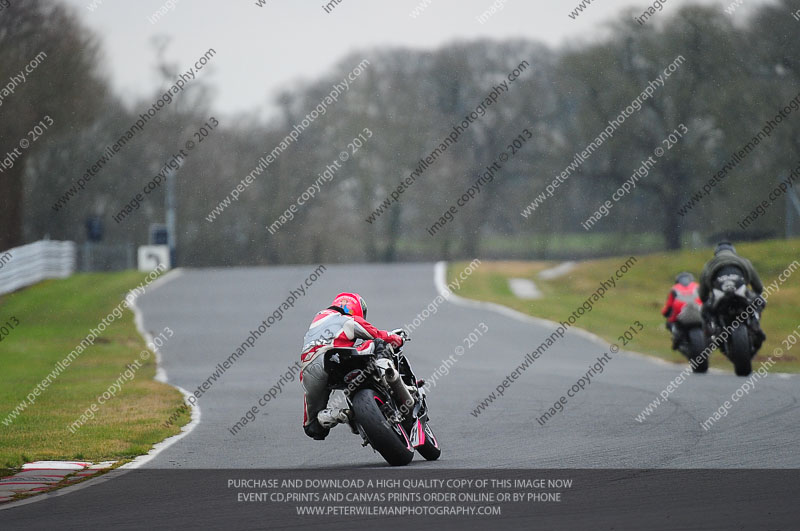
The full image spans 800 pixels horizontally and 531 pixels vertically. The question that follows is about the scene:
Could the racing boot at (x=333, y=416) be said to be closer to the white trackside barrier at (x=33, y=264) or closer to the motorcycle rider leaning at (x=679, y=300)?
the motorcycle rider leaning at (x=679, y=300)

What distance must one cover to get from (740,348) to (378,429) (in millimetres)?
8723

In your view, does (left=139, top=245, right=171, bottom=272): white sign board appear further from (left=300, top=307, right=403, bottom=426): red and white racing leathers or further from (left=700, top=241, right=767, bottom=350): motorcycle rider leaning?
(left=300, top=307, right=403, bottom=426): red and white racing leathers

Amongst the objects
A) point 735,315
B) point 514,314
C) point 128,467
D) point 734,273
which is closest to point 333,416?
point 128,467

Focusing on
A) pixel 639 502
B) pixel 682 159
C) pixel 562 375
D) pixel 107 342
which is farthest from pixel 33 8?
pixel 639 502

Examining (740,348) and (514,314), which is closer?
(740,348)

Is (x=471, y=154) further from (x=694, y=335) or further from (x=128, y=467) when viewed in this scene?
(x=128, y=467)

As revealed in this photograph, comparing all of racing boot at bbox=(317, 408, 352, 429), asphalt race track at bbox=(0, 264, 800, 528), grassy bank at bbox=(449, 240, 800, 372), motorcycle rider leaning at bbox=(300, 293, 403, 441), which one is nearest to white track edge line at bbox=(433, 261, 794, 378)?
asphalt race track at bbox=(0, 264, 800, 528)

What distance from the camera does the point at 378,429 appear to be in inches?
353

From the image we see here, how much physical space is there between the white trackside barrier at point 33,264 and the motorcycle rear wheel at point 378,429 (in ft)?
92.1

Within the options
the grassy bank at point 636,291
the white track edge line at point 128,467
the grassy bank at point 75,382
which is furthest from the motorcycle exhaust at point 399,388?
the grassy bank at point 636,291

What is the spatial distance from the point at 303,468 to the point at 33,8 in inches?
1099

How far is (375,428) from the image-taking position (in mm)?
8969

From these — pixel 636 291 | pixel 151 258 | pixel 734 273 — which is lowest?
pixel 636 291

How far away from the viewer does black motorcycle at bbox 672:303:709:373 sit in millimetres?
18062
